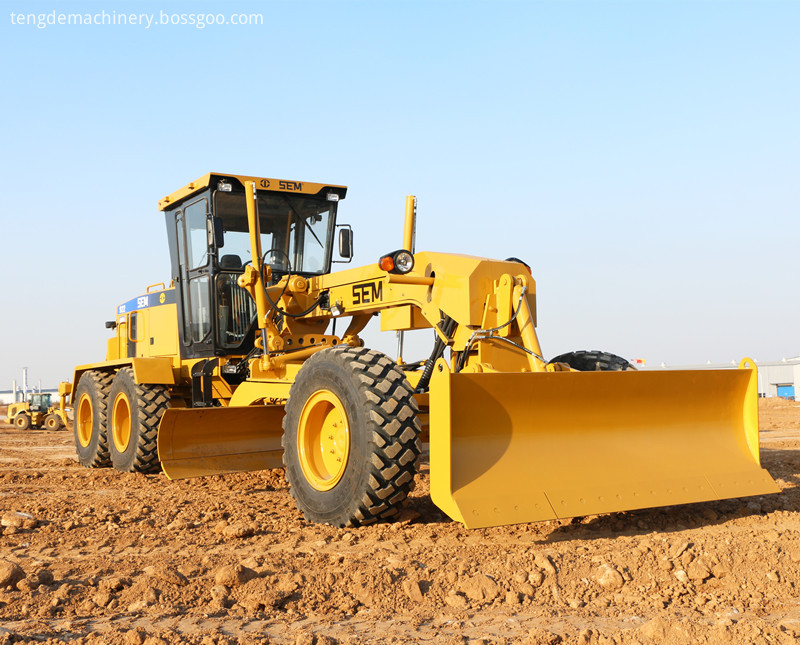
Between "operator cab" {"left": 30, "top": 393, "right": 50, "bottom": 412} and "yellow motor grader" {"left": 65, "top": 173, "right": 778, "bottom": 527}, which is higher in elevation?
"yellow motor grader" {"left": 65, "top": 173, "right": 778, "bottom": 527}

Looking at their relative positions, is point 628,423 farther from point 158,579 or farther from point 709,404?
point 158,579

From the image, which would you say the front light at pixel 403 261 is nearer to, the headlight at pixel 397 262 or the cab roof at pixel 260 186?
the headlight at pixel 397 262

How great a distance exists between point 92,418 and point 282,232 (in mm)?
3843

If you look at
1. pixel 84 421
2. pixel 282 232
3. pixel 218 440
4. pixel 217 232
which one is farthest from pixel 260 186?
pixel 84 421

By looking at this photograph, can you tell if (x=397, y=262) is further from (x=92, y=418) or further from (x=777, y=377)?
(x=777, y=377)

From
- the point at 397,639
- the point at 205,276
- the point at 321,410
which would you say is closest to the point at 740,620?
the point at 397,639

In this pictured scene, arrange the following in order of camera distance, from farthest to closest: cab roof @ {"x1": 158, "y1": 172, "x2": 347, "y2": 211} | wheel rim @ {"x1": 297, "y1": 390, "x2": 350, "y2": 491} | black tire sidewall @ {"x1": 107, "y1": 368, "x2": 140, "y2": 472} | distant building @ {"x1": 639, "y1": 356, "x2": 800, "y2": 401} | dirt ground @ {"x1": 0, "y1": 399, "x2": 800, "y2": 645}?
1. distant building @ {"x1": 639, "y1": 356, "x2": 800, "y2": 401}
2. black tire sidewall @ {"x1": 107, "y1": 368, "x2": 140, "y2": 472}
3. cab roof @ {"x1": 158, "y1": 172, "x2": 347, "y2": 211}
4. wheel rim @ {"x1": 297, "y1": 390, "x2": 350, "y2": 491}
5. dirt ground @ {"x1": 0, "y1": 399, "x2": 800, "y2": 645}

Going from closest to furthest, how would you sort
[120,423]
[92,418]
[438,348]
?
[438,348]
[120,423]
[92,418]

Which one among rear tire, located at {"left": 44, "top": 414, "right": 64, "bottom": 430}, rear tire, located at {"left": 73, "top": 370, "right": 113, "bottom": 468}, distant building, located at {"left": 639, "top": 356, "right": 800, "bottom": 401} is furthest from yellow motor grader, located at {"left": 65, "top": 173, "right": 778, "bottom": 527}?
distant building, located at {"left": 639, "top": 356, "right": 800, "bottom": 401}

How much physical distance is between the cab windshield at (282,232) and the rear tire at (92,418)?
2.84m

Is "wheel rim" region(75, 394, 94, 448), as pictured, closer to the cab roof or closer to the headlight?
the cab roof

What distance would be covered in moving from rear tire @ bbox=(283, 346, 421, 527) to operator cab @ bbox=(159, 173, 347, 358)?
2.77 m

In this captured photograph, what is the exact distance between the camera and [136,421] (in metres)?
8.80

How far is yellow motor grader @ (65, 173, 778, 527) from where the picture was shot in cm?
493
